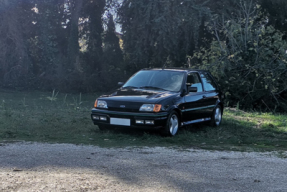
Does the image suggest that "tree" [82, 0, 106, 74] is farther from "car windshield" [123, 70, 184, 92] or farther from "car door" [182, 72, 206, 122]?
"car door" [182, 72, 206, 122]

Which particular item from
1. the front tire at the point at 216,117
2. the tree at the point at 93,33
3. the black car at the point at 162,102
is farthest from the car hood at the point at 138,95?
the tree at the point at 93,33

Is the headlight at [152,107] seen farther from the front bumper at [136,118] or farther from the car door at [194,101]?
the car door at [194,101]

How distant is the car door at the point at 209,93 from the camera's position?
10.0 meters

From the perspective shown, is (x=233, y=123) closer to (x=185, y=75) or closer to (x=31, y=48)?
(x=185, y=75)

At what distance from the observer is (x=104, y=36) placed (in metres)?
35.8

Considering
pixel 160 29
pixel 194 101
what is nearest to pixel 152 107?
pixel 194 101

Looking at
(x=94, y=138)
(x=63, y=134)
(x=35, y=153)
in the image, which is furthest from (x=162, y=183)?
(x=63, y=134)

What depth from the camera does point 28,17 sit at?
3281cm

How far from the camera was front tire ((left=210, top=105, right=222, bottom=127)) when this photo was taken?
1040cm

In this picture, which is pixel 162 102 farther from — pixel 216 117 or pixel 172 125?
pixel 216 117

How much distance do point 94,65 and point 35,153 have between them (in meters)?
30.0

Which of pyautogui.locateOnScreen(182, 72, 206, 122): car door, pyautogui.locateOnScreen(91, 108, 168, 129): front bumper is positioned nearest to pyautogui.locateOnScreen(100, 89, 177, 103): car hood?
pyautogui.locateOnScreen(91, 108, 168, 129): front bumper

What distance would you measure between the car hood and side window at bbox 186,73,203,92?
2.87ft

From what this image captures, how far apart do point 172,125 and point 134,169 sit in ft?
10.9
